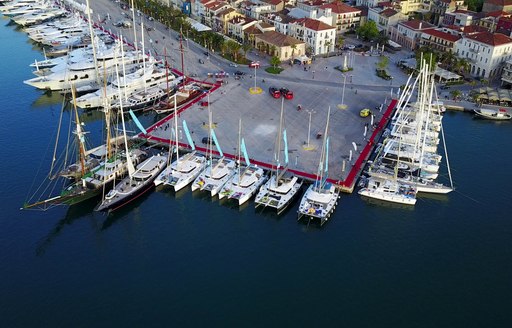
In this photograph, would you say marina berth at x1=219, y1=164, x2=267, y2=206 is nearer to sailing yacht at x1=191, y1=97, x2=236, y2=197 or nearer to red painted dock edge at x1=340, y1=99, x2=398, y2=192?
sailing yacht at x1=191, y1=97, x2=236, y2=197

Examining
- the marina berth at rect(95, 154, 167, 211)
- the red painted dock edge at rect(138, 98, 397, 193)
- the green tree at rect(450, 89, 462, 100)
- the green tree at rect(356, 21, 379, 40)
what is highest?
the green tree at rect(356, 21, 379, 40)

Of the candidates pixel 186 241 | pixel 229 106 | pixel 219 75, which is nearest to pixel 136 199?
pixel 186 241

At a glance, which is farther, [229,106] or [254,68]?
[254,68]

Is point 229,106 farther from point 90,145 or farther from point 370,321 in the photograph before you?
point 370,321

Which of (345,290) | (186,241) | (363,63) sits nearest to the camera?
(345,290)

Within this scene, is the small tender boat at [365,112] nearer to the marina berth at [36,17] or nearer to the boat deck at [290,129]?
the boat deck at [290,129]

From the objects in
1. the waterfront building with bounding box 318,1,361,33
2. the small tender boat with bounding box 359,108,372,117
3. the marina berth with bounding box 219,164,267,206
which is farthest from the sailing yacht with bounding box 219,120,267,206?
the waterfront building with bounding box 318,1,361,33

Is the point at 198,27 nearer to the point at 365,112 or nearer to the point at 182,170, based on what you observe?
the point at 365,112
